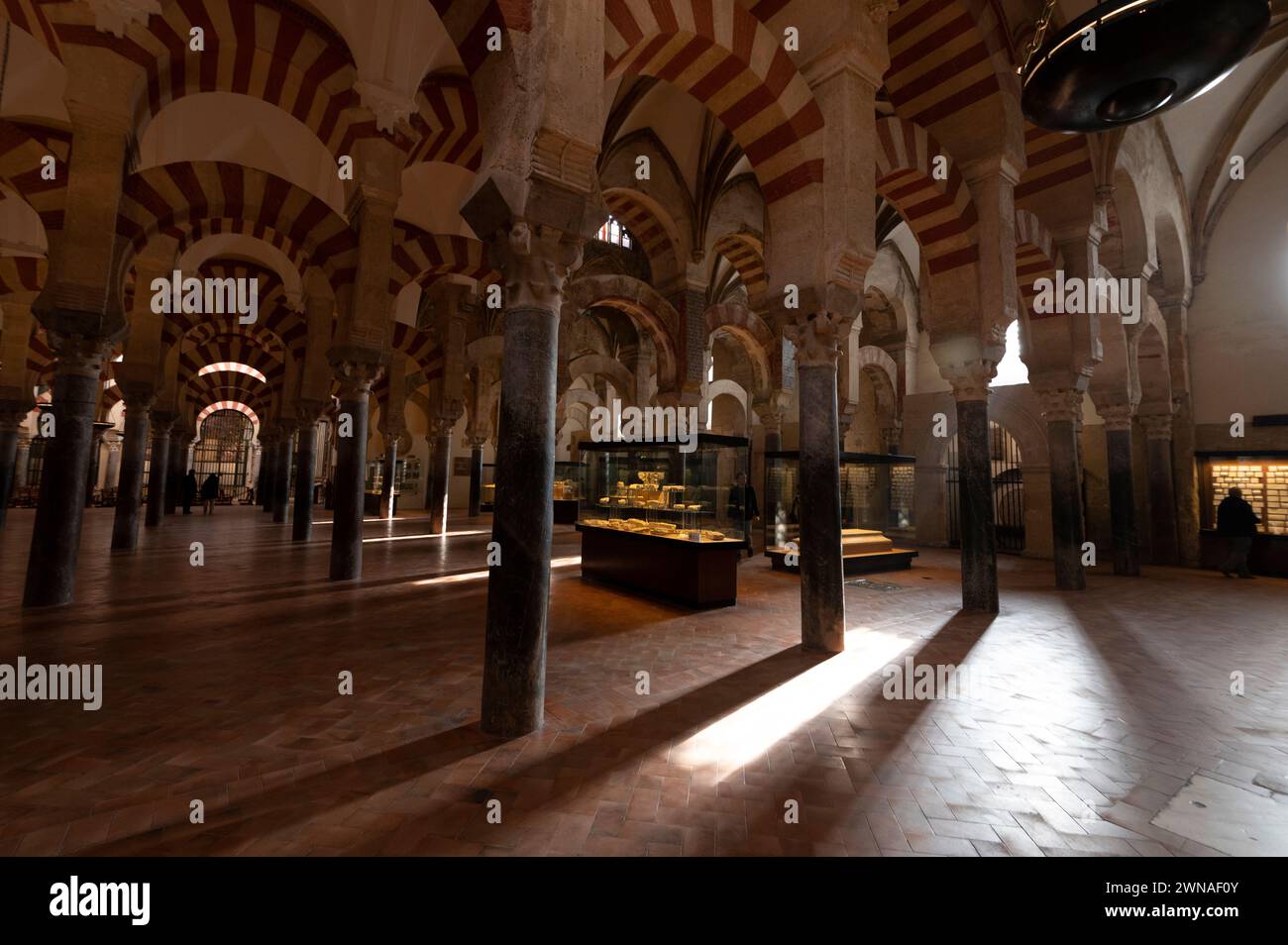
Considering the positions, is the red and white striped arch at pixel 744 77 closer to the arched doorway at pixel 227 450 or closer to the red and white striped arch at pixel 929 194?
the red and white striped arch at pixel 929 194

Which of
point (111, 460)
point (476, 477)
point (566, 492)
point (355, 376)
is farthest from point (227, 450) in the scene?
point (355, 376)

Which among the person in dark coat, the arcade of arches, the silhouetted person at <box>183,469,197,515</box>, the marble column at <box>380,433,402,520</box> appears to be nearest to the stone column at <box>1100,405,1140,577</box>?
the arcade of arches

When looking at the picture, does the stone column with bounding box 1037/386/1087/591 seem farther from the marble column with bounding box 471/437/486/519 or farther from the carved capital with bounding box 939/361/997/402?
the marble column with bounding box 471/437/486/519

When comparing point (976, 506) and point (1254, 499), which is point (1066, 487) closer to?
point (976, 506)

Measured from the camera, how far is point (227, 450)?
29.8 metres

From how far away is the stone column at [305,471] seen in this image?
11031 mm

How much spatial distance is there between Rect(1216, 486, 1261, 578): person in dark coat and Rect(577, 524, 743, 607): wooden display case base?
31.0 feet

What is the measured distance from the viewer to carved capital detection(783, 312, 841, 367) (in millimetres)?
4969

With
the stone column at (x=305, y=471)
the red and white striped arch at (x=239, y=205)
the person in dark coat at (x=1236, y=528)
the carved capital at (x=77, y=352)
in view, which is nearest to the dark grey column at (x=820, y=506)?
the red and white striped arch at (x=239, y=205)

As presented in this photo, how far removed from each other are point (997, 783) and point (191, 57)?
1004cm

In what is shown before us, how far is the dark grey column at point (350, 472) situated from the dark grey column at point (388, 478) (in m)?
6.99
